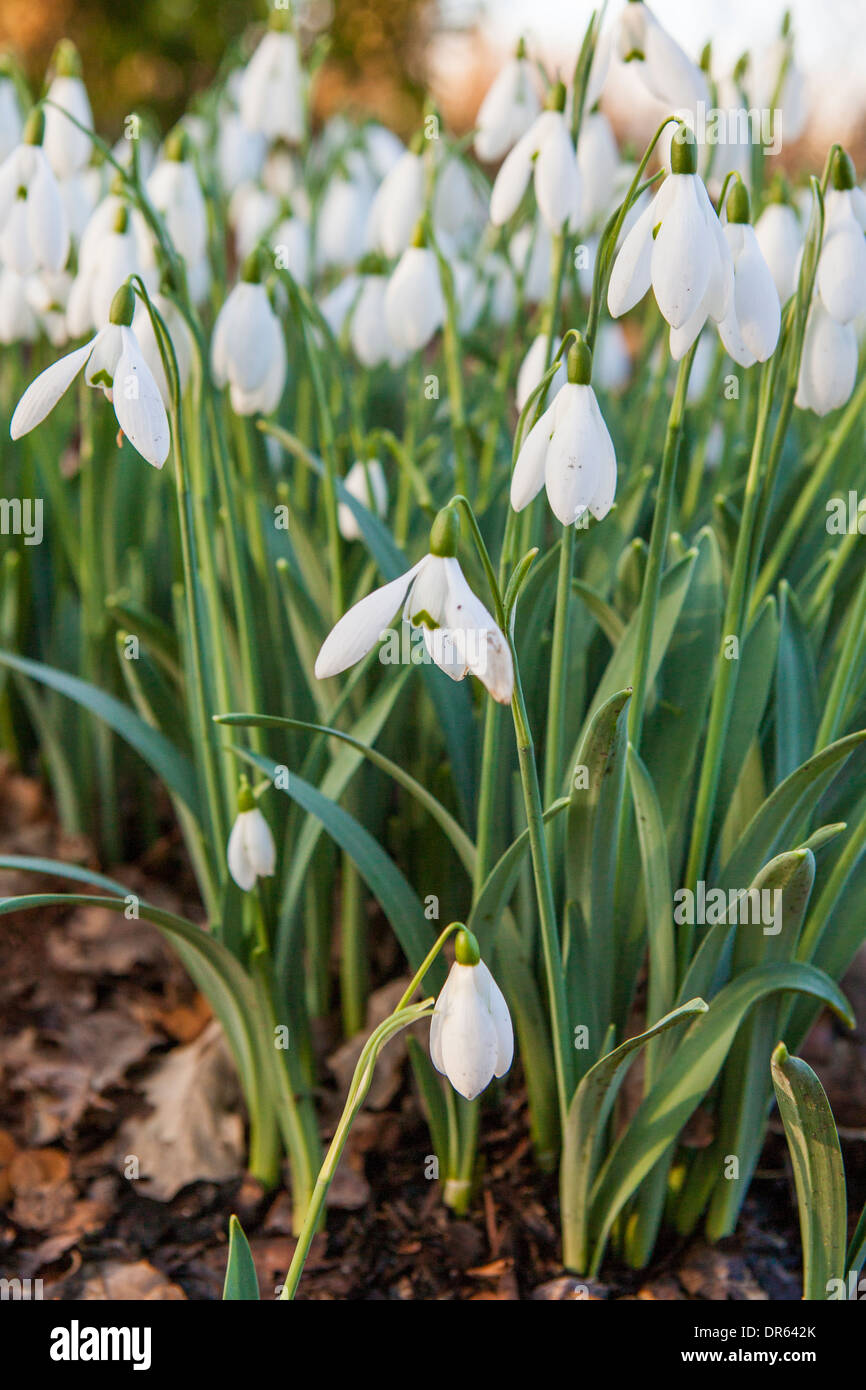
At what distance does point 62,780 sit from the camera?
6.31 feet

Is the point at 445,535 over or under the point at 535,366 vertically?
under

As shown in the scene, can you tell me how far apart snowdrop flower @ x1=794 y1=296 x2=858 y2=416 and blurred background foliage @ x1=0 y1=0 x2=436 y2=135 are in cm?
619

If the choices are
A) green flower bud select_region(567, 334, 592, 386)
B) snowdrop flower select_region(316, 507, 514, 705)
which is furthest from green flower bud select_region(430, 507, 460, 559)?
green flower bud select_region(567, 334, 592, 386)

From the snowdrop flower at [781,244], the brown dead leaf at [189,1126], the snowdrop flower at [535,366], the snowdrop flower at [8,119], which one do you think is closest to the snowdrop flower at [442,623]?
the snowdrop flower at [535,366]

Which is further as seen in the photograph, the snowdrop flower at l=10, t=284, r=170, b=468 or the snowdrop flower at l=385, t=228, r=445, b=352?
the snowdrop flower at l=385, t=228, r=445, b=352

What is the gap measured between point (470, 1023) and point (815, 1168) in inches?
16.5

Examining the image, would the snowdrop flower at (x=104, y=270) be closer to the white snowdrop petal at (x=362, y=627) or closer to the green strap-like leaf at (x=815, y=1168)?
the white snowdrop petal at (x=362, y=627)

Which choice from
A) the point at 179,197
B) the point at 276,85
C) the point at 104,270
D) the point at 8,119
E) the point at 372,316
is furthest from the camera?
the point at 276,85

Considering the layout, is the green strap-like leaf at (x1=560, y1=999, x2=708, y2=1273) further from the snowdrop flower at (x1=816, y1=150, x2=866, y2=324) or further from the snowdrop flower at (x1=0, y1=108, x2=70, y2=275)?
the snowdrop flower at (x1=0, y1=108, x2=70, y2=275)

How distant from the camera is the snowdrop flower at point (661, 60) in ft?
3.86

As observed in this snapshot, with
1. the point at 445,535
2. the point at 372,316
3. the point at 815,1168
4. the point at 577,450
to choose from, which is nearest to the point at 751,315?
the point at 577,450

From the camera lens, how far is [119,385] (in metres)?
0.85

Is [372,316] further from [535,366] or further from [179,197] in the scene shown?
[535,366]

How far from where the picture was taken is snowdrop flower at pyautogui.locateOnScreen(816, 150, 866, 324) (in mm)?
1016
